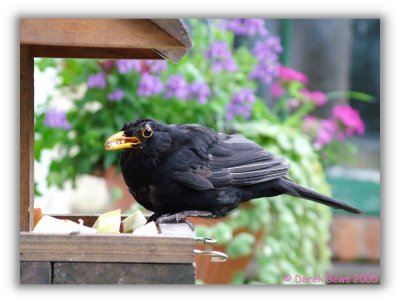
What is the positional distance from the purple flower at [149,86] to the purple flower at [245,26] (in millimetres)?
416

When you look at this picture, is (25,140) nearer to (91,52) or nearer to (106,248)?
(91,52)

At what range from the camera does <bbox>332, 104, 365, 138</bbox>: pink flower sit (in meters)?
4.05

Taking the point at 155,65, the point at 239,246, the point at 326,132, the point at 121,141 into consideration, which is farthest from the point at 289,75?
the point at 121,141

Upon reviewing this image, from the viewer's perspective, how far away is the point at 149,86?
364 centimetres

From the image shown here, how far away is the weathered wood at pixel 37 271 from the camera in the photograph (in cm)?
196

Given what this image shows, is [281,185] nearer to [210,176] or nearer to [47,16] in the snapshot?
[210,176]

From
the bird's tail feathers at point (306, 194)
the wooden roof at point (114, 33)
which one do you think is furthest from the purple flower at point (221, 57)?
the wooden roof at point (114, 33)

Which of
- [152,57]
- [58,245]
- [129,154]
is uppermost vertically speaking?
[152,57]

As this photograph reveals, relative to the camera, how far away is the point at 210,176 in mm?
2506

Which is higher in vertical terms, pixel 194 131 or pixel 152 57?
pixel 152 57

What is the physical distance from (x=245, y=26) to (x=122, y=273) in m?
2.05

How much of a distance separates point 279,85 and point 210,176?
5.51 feet

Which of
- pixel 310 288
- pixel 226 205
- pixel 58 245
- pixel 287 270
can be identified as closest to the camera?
pixel 58 245
